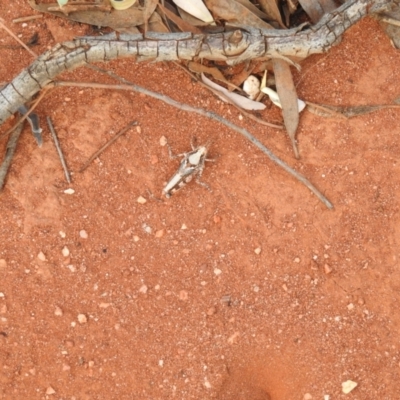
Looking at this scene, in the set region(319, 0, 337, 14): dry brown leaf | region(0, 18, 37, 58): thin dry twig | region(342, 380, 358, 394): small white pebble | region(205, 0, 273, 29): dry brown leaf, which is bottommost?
region(342, 380, 358, 394): small white pebble

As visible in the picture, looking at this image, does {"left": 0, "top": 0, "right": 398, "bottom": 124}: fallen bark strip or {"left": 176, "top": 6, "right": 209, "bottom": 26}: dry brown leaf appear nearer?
{"left": 0, "top": 0, "right": 398, "bottom": 124}: fallen bark strip

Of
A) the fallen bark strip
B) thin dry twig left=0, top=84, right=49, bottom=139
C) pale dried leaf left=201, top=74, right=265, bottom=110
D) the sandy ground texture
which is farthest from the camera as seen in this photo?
pale dried leaf left=201, top=74, right=265, bottom=110

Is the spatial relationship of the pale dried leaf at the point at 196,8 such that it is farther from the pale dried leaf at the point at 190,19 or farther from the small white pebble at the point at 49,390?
the small white pebble at the point at 49,390

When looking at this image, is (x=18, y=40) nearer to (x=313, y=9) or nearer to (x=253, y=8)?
(x=253, y=8)

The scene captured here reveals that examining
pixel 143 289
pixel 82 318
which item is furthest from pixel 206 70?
pixel 82 318

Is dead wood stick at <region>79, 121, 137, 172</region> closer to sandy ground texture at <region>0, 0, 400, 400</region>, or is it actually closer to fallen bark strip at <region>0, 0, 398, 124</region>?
sandy ground texture at <region>0, 0, 400, 400</region>

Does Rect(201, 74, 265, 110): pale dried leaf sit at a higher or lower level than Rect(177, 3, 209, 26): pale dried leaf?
lower

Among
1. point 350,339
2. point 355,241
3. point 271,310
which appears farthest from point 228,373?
point 355,241

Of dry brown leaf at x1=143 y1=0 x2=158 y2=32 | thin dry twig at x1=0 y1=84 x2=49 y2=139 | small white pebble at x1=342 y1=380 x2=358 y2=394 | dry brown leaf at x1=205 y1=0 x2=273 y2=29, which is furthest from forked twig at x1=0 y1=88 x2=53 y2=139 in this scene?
small white pebble at x1=342 y1=380 x2=358 y2=394
